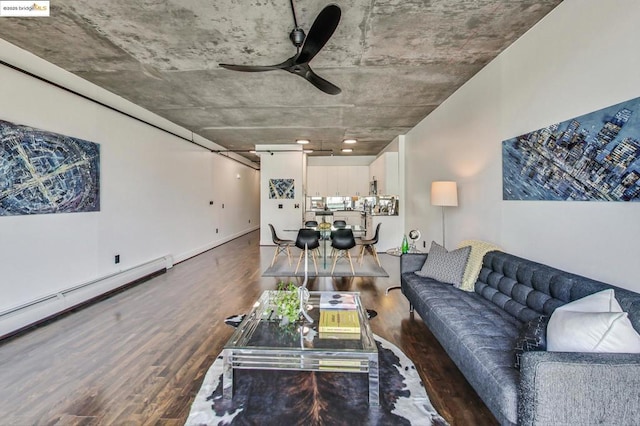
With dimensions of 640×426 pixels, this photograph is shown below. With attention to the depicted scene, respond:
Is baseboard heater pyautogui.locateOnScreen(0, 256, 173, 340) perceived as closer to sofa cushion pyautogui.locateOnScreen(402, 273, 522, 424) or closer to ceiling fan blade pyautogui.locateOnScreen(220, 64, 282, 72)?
ceiling fan blade pyautogui.locateOnScreen(220, 64, 282, 72)

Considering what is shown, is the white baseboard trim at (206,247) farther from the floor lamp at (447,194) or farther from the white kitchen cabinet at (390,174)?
the floor lamp at (447,194)

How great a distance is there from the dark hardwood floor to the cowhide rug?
107mm

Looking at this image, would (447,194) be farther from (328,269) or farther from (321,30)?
(321,30)

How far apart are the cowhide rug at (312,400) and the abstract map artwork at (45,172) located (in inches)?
104

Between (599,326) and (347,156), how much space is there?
8.76 m

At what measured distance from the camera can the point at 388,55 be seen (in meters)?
3.05

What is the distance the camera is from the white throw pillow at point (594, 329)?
4.04 ft

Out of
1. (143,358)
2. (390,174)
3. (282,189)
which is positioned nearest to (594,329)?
(143,358)

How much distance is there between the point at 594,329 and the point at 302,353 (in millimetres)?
1460

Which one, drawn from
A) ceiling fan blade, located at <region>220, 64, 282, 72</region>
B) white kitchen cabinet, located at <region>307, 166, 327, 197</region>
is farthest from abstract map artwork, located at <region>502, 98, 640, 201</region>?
white kitchen cabinet, located at <region>307, 166, 327, 197</region>

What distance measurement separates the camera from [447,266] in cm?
289

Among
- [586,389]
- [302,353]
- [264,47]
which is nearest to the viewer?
[586,389]

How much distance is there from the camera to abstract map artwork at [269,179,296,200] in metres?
7.73

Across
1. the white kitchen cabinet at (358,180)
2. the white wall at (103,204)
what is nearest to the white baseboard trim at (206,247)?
the white wall at (103,204)
